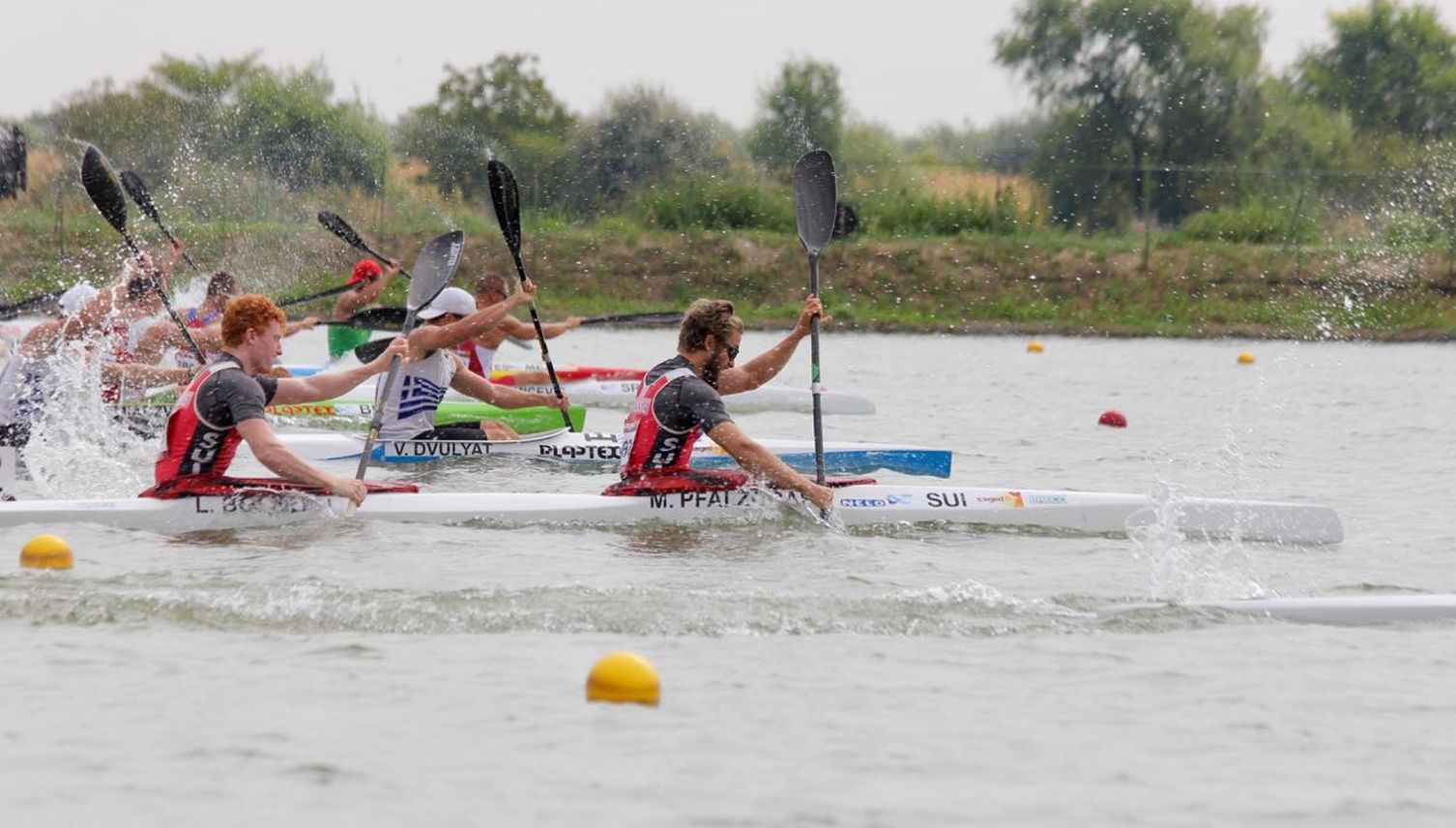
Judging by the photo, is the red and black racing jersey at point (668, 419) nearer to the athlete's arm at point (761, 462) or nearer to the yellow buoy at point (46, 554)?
the athlete's arm at point (761, 462)

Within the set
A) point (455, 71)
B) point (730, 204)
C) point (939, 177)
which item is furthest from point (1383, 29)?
point (455, 71)

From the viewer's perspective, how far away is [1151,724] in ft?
19.2

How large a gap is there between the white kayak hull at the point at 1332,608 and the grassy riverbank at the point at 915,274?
24817mm

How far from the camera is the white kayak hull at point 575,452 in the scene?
1228cm

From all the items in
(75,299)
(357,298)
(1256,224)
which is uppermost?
(1256,224)

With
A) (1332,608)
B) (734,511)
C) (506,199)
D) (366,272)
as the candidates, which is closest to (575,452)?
(506,199)

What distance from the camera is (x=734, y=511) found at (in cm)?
948

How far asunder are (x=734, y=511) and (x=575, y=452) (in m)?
3.39

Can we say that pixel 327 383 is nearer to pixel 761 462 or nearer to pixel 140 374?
pixel 761 462

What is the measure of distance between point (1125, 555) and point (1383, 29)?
1569 inches

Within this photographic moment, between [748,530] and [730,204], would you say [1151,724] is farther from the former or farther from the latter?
[730,204]

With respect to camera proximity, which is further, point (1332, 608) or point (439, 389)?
point (439, 389)

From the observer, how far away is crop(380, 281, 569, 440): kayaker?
12203mm

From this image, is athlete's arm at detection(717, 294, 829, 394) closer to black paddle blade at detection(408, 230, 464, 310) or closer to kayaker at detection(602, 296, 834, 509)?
kayaker at detection(602, 296, 834, 509)
